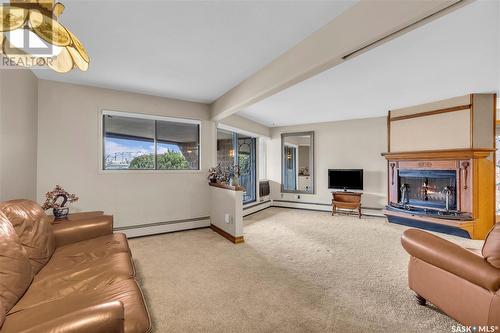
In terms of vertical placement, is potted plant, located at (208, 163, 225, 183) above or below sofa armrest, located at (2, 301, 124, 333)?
above

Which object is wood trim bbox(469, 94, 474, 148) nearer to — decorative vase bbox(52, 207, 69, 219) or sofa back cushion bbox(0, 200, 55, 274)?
sofa back cushion bbox(0, 200, 55, 274)

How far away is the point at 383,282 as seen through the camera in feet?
7.60

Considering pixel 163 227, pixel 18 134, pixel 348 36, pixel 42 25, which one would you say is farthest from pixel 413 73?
pixel 18 134

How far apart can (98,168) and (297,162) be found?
5.01 m

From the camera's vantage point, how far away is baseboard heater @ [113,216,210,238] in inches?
145

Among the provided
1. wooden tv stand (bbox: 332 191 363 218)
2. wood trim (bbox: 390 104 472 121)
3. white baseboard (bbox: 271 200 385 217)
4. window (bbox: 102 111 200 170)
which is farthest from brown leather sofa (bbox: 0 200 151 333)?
wood trim (bbox: 390 104 472 121)

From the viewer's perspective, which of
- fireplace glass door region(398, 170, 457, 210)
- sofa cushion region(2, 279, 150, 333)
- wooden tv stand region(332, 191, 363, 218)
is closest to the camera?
sofa cushion region(2, 279, 150, 333)

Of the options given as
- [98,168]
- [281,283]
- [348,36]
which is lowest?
[281,283]

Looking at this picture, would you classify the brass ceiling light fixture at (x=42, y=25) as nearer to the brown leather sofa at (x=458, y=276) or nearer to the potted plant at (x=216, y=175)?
the brown leather sofa at (x=458, y=276)

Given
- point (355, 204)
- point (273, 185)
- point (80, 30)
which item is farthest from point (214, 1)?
point (273, 185)

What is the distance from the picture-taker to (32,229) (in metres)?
1.73

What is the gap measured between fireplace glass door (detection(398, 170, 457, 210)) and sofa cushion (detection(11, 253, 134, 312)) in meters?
5.36

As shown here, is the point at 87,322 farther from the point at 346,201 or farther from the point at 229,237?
the point at 346,201

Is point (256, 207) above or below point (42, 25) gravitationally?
below
